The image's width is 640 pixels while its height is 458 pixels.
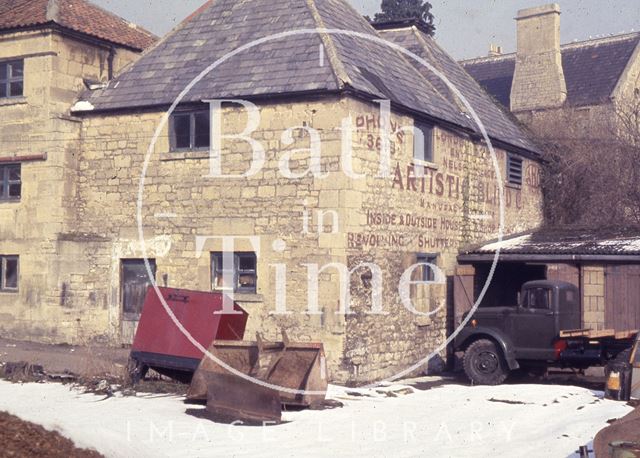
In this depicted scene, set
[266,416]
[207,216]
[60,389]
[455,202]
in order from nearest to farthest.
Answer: [266,416] → [60,389] → [207,216] → [455,202]

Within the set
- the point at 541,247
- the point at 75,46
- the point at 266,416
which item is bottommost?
the point at 266,416

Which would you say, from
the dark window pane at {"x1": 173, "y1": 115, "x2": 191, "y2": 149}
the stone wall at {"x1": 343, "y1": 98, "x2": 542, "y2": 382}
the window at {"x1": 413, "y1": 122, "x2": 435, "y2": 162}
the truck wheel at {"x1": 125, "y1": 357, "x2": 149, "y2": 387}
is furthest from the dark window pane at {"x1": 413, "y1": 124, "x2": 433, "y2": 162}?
the truck wheel at {"x1": 125, "y1": 357, "x2": 149, "y2": 387}

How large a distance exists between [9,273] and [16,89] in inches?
164

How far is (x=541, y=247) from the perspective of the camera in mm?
19109

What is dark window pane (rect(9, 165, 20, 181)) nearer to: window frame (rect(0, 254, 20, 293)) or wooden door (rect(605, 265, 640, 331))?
window frame (rect(0, 254, 20, 293))

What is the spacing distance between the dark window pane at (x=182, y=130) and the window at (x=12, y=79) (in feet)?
13.5

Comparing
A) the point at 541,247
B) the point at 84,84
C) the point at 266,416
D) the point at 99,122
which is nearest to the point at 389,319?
the point at 541,247

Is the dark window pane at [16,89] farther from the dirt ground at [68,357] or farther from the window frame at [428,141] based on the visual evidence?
the window frame at [428,141]

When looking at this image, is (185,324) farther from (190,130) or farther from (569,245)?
(569,245)

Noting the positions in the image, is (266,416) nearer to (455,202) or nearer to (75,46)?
(455,202)

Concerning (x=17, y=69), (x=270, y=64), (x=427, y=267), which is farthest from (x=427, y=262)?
(x=17, y=69)

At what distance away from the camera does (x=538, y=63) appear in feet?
111

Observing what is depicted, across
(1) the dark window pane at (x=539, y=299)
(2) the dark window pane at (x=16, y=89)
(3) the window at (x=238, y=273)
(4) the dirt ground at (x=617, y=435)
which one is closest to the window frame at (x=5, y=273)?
(2) the dark window pane at (x=16, y=89)

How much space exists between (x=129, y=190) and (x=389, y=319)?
6.14m
